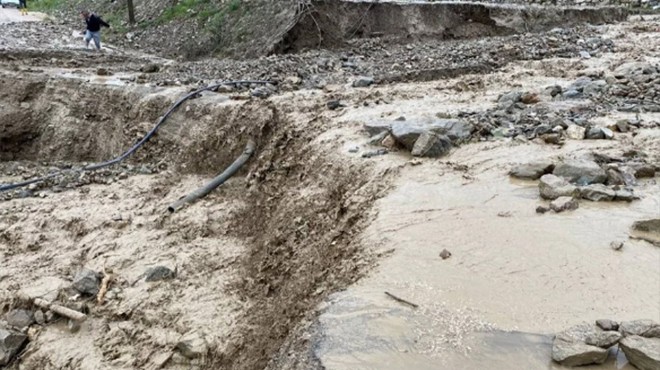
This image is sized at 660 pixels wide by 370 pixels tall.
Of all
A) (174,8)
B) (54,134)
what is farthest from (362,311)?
(174,8)

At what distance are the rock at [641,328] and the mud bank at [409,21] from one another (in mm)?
10053

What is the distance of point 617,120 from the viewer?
18.4 feet

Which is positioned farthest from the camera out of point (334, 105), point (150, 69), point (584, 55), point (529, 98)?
point (150, 69)

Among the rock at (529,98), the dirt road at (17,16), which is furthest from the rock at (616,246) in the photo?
the dirt road at (17,16)

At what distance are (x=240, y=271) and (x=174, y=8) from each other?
1353cm

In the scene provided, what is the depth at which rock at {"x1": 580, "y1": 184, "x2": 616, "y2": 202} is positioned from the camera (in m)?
4.02

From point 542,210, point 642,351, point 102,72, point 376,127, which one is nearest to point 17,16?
point 102,72

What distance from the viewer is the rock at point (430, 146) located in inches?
204

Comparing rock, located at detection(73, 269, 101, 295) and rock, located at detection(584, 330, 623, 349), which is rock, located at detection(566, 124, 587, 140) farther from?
rock, located at detection(73, 269, 101, 295)

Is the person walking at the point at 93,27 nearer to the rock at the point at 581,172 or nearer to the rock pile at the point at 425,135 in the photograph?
the rock pile at the point at 425,135

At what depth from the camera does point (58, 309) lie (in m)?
5.43

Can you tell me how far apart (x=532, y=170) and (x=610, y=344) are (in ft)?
7.01

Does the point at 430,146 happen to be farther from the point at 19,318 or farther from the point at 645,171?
the point at 19,318

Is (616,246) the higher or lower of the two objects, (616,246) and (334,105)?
the lower
